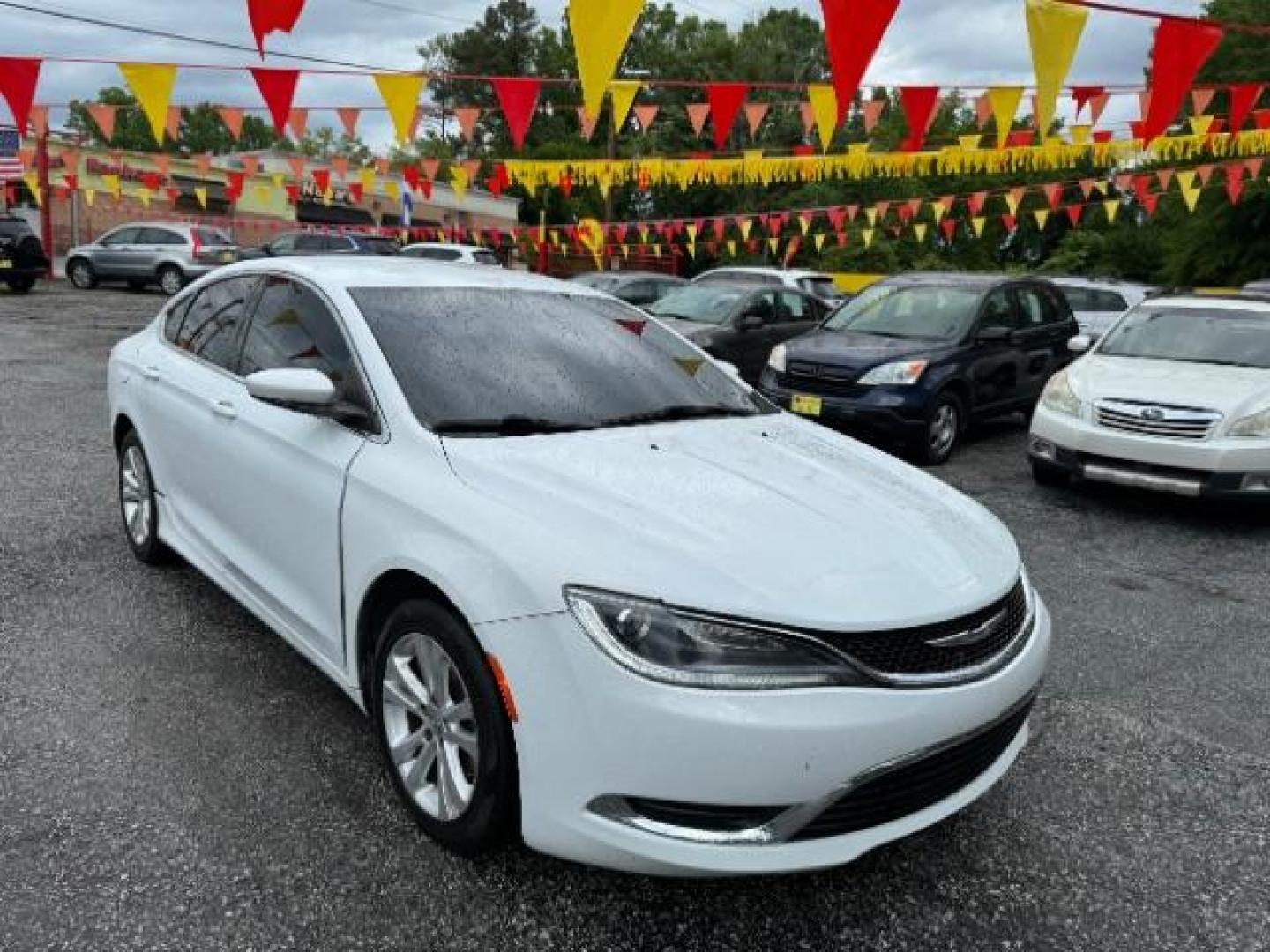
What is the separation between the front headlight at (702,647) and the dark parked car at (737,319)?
8181 millimetres

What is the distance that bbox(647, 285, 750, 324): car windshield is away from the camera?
35.8 feet

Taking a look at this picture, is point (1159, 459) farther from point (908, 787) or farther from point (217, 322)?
point (217, 322)

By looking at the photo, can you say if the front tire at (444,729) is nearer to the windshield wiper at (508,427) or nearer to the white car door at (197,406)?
the windshield wiper at (508,427)

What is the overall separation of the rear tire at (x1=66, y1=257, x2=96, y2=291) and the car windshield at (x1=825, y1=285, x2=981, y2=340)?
19.6m

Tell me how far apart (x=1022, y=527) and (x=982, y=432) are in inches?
153

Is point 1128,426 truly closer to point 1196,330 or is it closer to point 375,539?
point 1196,330

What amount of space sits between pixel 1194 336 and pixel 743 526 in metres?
6.61

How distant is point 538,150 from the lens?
55.6 metres

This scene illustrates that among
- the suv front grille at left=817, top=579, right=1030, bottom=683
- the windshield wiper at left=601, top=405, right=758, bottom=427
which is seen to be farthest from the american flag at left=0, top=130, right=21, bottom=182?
the suv front grille at left=817, top=579, right=1030, bottom=683

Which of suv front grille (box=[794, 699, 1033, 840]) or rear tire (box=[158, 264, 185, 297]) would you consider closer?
suv front grille (box=[794, 699, 1033, 840])

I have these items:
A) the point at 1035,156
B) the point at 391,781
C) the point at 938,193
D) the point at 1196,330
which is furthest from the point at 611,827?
the point at 938,193

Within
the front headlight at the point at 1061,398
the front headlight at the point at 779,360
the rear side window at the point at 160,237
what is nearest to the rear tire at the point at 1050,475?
the front headlight at the point at 1061,398

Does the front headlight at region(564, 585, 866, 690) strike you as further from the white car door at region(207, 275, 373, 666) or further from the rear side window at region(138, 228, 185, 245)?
the rear side window at region(138, 228, 185, 245)

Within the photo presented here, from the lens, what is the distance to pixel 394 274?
359 cm
